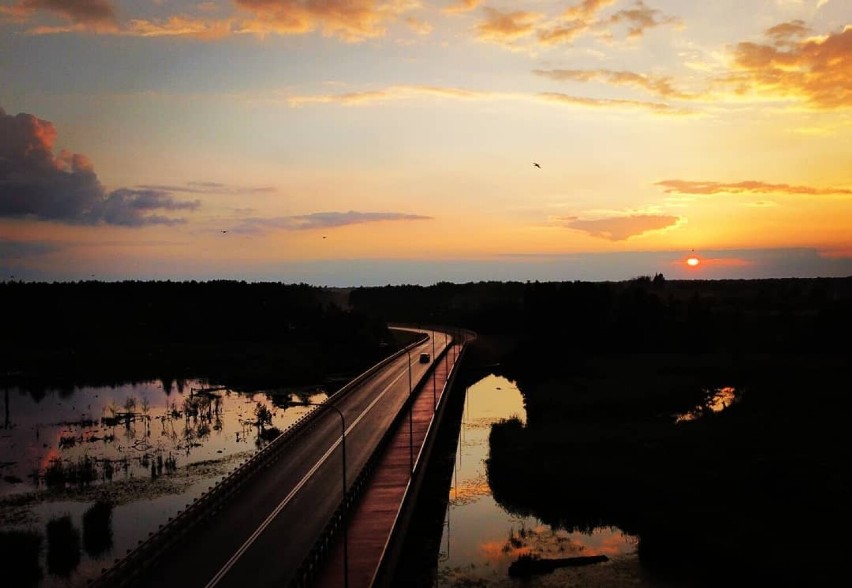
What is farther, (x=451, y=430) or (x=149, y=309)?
(x=149, y=309)

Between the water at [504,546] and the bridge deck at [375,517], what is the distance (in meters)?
3.69

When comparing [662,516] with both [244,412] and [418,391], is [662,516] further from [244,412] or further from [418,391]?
[244,412]

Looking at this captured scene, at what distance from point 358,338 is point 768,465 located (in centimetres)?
10558

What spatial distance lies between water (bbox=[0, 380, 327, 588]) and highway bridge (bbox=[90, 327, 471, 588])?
17.7 ft

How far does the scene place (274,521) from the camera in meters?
37.8

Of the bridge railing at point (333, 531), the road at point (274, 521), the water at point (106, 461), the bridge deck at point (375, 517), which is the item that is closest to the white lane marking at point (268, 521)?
the road at point (274, 521)

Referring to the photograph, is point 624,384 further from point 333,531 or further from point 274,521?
point 333,531

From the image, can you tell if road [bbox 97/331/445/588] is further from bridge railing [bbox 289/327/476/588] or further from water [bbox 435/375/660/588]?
water [bbox 435/375/660/588]

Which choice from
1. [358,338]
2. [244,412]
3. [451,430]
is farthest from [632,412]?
[358,338]

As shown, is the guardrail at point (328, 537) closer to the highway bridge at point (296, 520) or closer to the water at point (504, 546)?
the highway bridge at point (296, 520)

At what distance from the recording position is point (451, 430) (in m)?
76.2

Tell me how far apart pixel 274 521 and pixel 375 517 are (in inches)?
211

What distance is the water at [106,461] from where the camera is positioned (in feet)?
131

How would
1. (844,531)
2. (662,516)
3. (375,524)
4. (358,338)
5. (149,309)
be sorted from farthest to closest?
(149,309) → (358,338) → (662,516) → (844,531) → (375,524)
